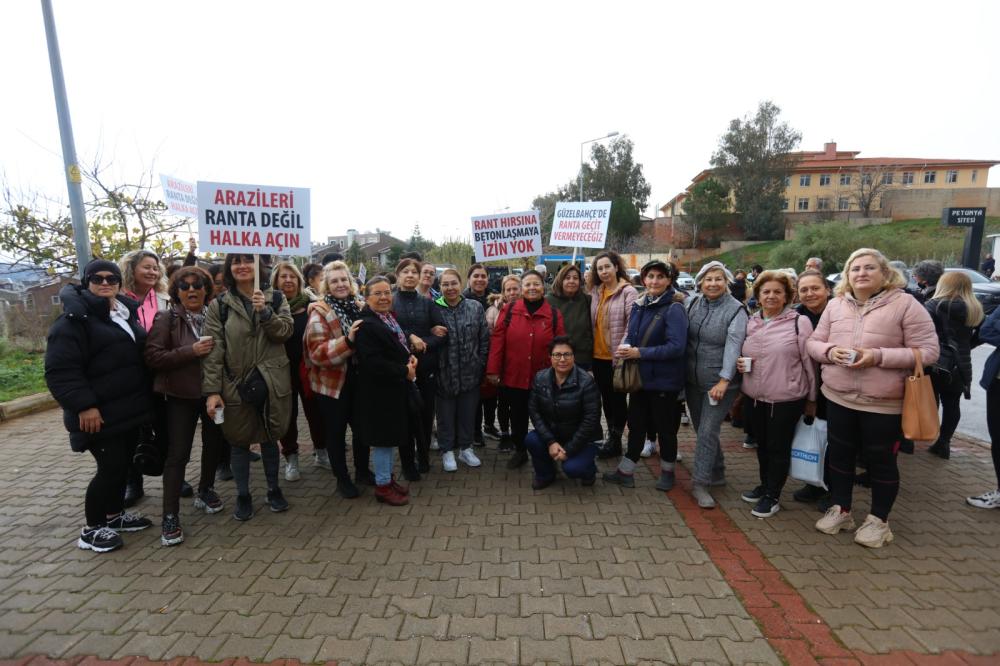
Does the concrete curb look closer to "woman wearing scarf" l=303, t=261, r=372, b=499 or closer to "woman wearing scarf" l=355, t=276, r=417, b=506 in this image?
"woman wearing scarf" l=303, t=261, r=372, b=499

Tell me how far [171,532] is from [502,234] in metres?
4.59

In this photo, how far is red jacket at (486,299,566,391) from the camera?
16.2 feet

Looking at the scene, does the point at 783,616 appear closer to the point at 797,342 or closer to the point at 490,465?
the point at 797,342

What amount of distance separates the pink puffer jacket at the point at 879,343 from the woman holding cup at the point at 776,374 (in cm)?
19

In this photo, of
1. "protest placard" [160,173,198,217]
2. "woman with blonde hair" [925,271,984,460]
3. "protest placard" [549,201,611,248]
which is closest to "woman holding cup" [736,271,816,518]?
"woman with blonde hair" [925,271,984,460]

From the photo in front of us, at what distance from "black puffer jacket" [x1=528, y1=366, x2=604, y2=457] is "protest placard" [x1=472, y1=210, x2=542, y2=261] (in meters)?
2.29

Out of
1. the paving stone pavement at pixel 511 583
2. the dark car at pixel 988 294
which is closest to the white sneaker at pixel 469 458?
the paving stone pavement at pixel 511 583

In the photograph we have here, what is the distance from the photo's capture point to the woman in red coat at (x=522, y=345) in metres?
4.93

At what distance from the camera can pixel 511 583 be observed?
3152 millimetres

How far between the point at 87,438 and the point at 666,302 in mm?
4561

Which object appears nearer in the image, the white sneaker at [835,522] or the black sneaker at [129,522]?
the white sneaker at [835,522]

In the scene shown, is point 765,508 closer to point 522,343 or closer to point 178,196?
point 522,343

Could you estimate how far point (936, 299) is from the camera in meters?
4.86

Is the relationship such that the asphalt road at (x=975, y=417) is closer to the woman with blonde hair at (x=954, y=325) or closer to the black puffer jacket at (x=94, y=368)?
the woman with blonde hair at (x=954, y=325)
